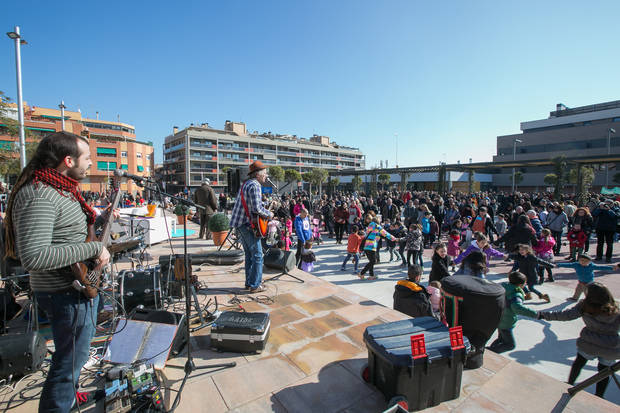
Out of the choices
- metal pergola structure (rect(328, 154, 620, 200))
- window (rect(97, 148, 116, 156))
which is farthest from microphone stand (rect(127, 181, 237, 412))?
window (rect(97, 148, 116, 156))

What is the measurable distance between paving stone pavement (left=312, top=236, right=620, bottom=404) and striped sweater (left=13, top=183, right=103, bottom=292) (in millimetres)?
5040

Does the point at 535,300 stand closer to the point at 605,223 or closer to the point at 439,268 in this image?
the point at 439,268

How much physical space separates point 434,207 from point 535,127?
5502 centimetres

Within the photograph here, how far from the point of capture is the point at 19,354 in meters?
2.39

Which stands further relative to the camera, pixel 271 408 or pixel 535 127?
pixel 535 127

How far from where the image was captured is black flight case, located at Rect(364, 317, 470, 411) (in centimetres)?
201

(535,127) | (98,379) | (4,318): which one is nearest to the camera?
(98,379)

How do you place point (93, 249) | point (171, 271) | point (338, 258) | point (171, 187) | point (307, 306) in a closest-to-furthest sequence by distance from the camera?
point (93, 249), point (307, 306), point (171, 271), point (338, 258), point (171, 187)

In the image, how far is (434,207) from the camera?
12.8 metres

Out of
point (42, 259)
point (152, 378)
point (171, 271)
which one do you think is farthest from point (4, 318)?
point (42, 259)

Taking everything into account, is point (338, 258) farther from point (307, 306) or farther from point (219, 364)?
point (219, 364)

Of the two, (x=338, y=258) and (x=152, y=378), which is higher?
(x=152, y=378)

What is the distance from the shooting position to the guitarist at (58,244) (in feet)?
4.92

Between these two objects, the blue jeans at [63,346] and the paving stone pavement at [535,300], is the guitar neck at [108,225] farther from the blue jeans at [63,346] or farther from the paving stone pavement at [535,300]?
the paving stone pavement at [535,300]
